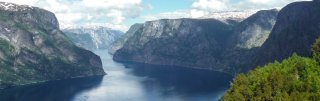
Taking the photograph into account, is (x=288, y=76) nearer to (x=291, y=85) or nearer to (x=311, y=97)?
(x=291, y=85)

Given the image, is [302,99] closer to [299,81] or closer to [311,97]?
[311,97]

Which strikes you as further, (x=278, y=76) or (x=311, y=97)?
(x=278, y=76)

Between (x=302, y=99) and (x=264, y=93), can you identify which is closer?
(x=302, y=99)

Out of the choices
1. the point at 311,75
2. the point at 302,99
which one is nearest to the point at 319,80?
the point at 311,75

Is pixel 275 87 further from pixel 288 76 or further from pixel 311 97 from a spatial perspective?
pixel 311 97

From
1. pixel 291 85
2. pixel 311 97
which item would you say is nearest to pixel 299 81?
pixel 291 85

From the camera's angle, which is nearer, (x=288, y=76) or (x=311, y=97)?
(x=311, y=97)

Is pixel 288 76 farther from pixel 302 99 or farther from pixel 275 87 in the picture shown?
pixel 302 99
